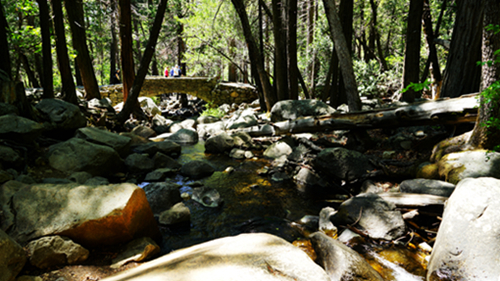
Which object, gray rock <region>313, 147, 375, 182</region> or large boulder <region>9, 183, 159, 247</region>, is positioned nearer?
large boulder <region>9, 183, 159, 247</region>

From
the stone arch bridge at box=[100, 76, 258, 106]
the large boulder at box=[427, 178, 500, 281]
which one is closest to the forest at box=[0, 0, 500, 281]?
the large boulder at box=[427, 178, 500, 281]

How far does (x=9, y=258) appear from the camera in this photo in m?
1.95

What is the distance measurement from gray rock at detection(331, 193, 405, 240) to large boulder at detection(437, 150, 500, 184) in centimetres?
113

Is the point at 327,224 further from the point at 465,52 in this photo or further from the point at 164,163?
the point at 465,52

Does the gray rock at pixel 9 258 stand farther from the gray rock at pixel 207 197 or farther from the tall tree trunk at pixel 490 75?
the tall tree trunk at pixel 490 75

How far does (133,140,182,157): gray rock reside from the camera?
23.7 feet

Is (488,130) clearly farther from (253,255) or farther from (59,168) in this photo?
(59,168)

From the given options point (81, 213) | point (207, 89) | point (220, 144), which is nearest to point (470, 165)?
point (81, 213)

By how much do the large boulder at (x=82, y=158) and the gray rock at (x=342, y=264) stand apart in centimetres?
463

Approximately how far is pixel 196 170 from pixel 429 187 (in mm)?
4546

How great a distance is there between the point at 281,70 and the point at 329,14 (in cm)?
328

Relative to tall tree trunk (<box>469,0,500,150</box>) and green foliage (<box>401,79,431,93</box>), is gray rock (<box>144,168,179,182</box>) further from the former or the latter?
tall tree trunk (<box>469,0,500,150</box>)

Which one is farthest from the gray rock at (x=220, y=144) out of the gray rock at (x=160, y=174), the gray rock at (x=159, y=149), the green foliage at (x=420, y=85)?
the green foliage at (x=420, y=85)

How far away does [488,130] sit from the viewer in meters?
3.57
